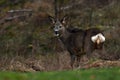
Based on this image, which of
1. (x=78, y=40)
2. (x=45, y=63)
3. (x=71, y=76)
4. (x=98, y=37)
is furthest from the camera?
(x=45, y=63)

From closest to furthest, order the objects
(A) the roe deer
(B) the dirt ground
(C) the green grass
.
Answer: (C) the green grass → (B) the dirt ground → (A) the roe deer

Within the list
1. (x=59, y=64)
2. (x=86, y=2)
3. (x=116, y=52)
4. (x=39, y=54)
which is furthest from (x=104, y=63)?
(x=86, y=2)

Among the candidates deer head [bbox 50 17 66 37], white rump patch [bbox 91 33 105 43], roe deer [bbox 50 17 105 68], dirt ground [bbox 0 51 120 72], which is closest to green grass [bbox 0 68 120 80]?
dirt ground [bbox 0 51 120 72]

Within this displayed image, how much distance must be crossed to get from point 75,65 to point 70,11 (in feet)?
42.3

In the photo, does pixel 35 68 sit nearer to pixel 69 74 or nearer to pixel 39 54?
pixel 39 54

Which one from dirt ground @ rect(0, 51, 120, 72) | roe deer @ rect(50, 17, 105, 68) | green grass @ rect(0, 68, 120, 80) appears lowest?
dirt ground @ rect(0, 51, 120, 72)

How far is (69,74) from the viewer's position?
10.9m

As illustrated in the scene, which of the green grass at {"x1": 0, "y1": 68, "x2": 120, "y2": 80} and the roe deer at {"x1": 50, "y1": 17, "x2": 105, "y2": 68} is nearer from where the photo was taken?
the green grass at {"x1": 0, "y1": 68, "x2": 120, "y2": 80}

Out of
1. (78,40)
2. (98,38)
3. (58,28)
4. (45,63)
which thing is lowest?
(45,63)

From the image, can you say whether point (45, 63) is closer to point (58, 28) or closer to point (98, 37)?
point (58, 28)

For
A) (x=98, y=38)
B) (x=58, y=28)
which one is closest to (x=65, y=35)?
(x=58, y=28)

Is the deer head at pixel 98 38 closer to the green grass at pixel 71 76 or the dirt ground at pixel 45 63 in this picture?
the dirt ground at pixel 45 63

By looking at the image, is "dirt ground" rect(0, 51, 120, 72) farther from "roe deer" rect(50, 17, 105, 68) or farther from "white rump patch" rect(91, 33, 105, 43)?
"white rump patch" rect(91, 33, 105, 43)

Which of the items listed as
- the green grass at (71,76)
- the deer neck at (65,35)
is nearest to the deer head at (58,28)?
the deer neck at (65,35)
